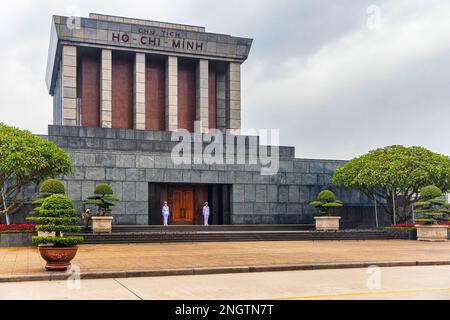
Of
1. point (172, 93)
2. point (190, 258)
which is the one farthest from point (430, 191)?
point (172, 93)

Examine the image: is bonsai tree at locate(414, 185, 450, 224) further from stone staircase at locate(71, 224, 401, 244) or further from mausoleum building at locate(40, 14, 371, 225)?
mausoleum building at locate(40, 14, 371, 225)

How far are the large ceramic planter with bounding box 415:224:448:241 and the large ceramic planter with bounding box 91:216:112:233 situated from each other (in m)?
16.2

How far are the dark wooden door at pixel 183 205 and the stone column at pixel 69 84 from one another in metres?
8.70

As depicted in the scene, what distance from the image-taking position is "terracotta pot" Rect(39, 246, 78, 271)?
48.0ft

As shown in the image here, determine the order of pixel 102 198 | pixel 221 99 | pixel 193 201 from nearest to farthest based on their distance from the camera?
pixel 102 198 → pixel 193 201 → pixel 221 99

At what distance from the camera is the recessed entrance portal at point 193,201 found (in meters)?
35.5

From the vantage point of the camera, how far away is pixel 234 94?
43.1 metres

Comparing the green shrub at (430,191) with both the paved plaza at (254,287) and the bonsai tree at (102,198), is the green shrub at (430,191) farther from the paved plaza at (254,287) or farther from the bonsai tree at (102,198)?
the bonsai tree at (102,198)

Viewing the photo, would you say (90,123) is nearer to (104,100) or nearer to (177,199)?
(104,100)

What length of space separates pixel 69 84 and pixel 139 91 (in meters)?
4.79

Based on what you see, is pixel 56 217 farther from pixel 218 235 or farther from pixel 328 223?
pixel 328 223

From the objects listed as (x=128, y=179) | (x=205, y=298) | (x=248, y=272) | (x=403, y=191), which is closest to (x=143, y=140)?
(x=128, y=179)

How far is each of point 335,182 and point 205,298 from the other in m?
25.7

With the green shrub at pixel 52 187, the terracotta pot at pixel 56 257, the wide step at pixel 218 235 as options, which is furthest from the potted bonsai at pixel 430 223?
the terracotta pot at pixel 56 257
